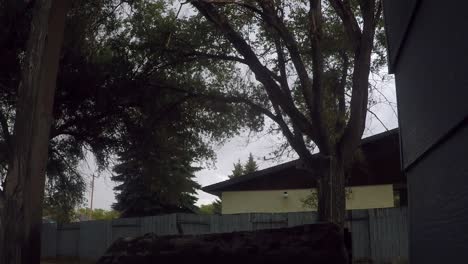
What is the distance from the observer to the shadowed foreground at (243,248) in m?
3.16

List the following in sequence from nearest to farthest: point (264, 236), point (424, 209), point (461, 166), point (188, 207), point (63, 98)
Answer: point (461, 166) < point (424, 209) < point (264, 236) < point (63, 98) < point (188, 207)

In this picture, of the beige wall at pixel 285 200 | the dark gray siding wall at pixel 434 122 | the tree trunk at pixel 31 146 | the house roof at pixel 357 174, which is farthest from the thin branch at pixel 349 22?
the beige wall at pixel 285 200

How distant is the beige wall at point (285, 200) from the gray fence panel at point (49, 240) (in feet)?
25.5

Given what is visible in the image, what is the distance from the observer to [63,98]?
15906 mm

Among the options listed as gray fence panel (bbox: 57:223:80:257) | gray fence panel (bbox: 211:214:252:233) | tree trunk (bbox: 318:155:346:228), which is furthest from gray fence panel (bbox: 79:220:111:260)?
tree trunk (bbox: 318:155:346:228)

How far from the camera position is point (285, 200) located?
79.7ft

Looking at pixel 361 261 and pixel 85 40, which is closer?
pixel 85 40

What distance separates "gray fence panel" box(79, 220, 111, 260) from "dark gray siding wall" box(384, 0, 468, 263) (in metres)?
21.9

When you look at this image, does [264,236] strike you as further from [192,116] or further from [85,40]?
[192,116]

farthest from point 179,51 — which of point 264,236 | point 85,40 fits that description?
point 264,236

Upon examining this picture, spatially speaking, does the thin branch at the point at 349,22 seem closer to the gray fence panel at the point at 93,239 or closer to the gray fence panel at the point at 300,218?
the gray fence panel at the point at 300,218

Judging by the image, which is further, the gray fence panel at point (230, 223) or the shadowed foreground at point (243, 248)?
the gray fence panel at point (230, 223)

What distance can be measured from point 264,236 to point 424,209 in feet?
4.51

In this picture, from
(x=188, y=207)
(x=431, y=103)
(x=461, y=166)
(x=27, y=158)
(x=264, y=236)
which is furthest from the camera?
(x=188, y=207)
